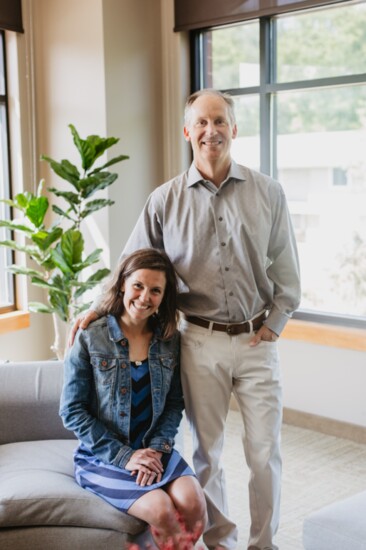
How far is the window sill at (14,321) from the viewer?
4.61 m

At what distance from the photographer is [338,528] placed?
221 centimetres

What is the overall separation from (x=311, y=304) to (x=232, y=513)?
155 cm

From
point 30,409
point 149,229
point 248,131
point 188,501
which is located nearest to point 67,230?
point 248,131

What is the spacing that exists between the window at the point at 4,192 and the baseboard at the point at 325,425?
6.04 feet

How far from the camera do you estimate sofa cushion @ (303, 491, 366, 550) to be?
2162 mm

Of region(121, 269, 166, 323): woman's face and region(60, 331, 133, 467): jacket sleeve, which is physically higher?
region(121, 269, 166, 323): woman's face

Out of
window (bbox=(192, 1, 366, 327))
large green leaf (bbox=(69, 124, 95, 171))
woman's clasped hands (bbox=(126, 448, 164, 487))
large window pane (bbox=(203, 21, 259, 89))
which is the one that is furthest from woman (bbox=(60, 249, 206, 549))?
large window pane (bbox=(203, 21, 259, 89))

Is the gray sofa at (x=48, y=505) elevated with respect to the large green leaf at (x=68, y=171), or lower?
lower

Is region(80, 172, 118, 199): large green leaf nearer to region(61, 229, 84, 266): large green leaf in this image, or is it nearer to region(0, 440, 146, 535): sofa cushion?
region(61, 229, 84, 266): large green leaf

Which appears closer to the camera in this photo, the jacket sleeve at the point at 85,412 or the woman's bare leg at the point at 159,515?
the woman's bare leg at the point at 159,515

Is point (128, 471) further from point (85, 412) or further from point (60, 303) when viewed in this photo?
point (60, 303)

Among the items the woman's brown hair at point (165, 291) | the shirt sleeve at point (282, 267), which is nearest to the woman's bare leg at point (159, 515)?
the woman's brown hair at point (165, 291)

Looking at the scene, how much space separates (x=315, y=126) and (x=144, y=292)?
2.18 metres

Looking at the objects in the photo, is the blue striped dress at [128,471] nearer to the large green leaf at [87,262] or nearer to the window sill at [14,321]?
the large green leaf at [87,262]
